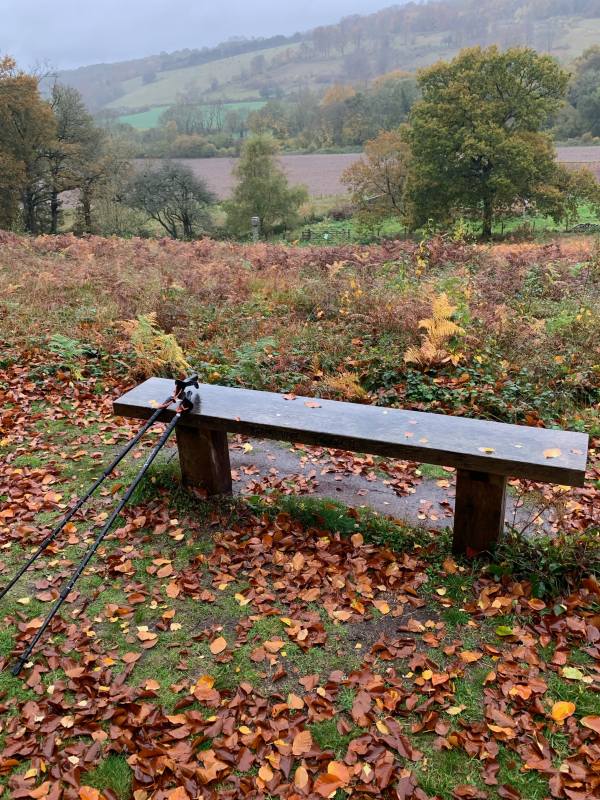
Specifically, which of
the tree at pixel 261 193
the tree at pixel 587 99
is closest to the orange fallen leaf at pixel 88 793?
the tree at pixel 261 193

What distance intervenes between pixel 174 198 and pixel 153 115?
62459 mm

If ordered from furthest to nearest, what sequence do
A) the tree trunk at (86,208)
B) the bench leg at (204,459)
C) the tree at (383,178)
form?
the tree trunk at (86,208) → the tree at (383,178) → the bench leg at (204,459)

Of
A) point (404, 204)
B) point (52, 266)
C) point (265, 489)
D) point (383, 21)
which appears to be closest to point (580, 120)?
point (404, 204)

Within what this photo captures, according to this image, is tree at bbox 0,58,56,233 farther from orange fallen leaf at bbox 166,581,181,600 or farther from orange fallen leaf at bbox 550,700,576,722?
orange fallen leaf at bbox 550,700,576,722

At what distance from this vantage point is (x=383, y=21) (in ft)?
341

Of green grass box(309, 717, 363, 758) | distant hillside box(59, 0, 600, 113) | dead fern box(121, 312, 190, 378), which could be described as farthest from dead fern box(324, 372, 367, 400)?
distant hillside box(59, 0, 600, 113)

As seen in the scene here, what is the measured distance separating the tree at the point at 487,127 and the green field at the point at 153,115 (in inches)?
1979

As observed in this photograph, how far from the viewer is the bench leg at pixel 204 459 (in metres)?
4.04

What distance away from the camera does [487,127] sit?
20.7 meters

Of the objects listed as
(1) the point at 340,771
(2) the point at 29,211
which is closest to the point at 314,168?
(2) the point at 29,211

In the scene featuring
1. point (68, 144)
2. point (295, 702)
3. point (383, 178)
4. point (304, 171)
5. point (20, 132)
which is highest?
point (20, 132)

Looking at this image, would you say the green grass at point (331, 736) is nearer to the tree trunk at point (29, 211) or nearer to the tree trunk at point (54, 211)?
the tree trunk at point (29, 211)

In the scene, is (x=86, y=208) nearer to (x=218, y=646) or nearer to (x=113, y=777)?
(x=218, y=646)

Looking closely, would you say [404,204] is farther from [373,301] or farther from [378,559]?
[378,559]
